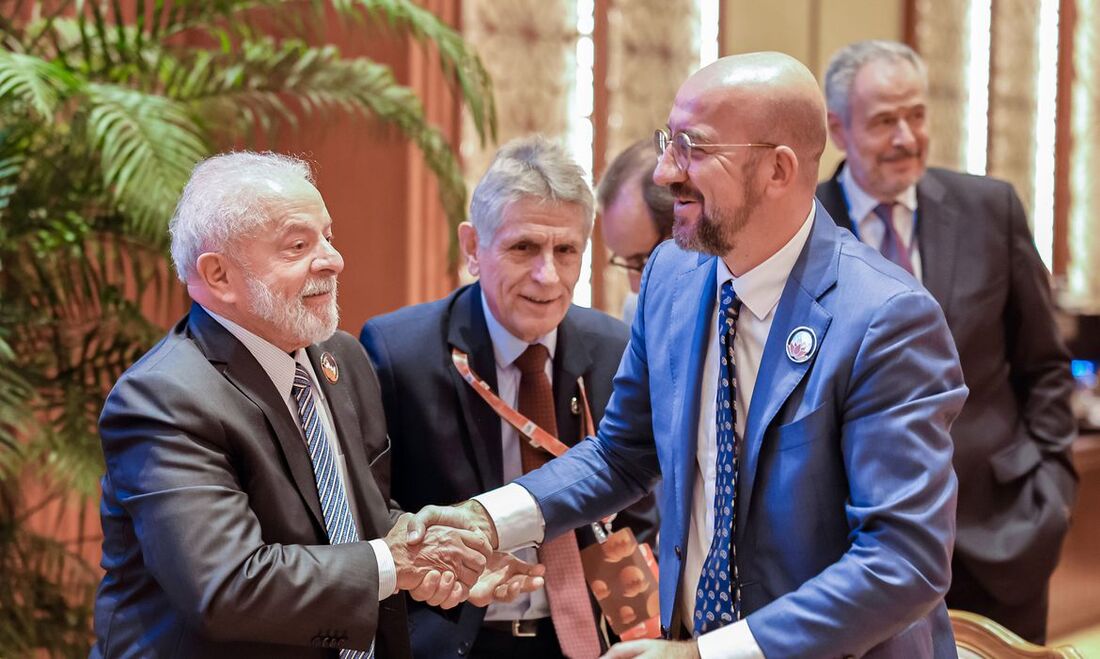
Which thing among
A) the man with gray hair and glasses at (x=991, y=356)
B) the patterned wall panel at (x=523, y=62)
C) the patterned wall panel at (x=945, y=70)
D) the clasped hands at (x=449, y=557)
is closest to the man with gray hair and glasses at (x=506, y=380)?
the clasped hands at (x=449, y=557)

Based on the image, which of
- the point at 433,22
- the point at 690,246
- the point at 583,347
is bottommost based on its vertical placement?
the point at 583,347

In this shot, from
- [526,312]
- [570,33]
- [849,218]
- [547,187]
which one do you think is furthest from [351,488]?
[570,33]

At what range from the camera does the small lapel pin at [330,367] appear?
255cm

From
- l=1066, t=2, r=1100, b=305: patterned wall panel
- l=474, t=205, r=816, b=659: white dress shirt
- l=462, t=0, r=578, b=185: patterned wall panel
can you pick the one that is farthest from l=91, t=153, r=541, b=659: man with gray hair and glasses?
l=1066, t=2, r=1100, b=305: patterned wall panel

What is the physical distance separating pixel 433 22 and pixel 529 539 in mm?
2250

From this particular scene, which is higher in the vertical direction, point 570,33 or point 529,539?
point 570,33

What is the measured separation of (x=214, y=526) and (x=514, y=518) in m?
0.62

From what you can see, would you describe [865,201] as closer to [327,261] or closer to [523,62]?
[327,261]

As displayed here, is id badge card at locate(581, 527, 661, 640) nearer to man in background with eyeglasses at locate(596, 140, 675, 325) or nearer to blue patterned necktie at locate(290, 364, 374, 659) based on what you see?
blue patterned necktie at locate(290, 364, 374, 659)

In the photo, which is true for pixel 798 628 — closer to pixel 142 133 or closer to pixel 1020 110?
pixel 142 133

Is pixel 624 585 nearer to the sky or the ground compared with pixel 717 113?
nearer to the ground

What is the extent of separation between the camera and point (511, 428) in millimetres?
2863

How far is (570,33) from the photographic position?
652 centimetres

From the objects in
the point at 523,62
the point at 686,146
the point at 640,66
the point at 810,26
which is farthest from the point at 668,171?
the point at 810,26
